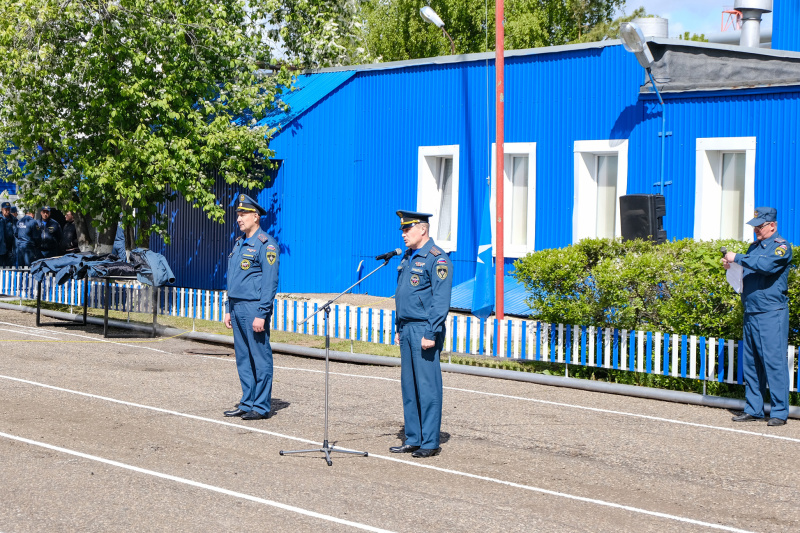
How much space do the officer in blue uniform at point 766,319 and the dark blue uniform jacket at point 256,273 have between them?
15.0ft

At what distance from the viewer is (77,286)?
18.6 meters

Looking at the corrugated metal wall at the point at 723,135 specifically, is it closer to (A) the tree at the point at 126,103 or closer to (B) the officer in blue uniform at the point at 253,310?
(A) the tree at the point at 126,103

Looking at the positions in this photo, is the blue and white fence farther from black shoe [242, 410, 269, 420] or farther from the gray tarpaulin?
the gray tarpaulin

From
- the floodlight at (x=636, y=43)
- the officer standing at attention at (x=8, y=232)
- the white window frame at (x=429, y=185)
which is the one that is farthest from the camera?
the officer standing at attention at (x=8, y=232)

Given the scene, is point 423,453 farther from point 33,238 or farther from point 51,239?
point 33,238

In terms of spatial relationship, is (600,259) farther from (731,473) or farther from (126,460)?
(126,460)

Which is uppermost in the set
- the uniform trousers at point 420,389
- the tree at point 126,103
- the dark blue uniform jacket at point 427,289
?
the tree at point 126,103

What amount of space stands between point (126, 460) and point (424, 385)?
8.20ft

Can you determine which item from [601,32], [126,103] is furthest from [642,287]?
[601,32]

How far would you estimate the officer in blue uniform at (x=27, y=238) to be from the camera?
2300 centimetres

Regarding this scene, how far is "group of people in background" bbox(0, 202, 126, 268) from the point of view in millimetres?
22484

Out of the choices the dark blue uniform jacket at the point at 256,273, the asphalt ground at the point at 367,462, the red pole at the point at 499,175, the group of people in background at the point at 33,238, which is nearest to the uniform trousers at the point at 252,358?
the dark blue uniform jacket at the point at 256,273

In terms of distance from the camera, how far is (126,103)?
1922cm

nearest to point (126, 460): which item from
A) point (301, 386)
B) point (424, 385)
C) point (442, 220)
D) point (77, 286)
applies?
point (424, 385)
